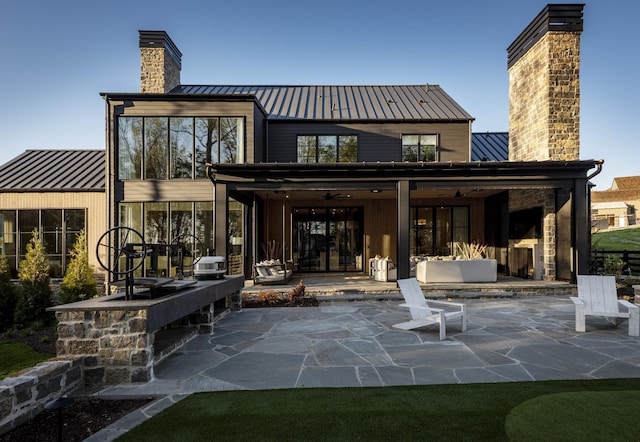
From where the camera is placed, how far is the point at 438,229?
47.6 ft

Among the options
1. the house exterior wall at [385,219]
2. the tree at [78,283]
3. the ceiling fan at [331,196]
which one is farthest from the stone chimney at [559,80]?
the tree at [78,283]

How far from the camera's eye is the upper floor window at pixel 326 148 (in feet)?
43.7

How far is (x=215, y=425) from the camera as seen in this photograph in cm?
294

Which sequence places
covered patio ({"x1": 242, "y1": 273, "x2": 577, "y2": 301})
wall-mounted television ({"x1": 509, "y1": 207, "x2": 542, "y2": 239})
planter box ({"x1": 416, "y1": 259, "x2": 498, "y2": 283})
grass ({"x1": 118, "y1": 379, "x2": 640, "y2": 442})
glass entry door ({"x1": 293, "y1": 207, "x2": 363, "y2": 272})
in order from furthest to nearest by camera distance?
1. glass entry door ({"x1": 293, "y1": 207, "x2": 363, "y2": 272})
2. wall-mounted television ({"x1": 509, "y1": 207, "x2": 542, "y2": 239})
3. planter box ({"x1": 416, "y1": 259, "x2": 498, "y2": 283})
4. covered patio ({"x1": 242, "y1": 273, "x2": 577, "y2": 301})
5. grass ({"x1": 118, "y1": 379, "x2": 640, "y2": 442})

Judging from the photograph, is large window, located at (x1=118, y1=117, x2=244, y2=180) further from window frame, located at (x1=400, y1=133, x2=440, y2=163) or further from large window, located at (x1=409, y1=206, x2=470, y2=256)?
large window, located at (x1=409, y1=206, x2=470, y2=256)

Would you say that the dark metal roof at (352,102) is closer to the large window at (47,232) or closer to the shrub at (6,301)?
the large window at (47,232)

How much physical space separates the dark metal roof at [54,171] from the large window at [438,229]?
11236 millimetres

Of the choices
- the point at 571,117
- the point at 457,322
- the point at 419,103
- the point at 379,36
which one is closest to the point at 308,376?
the point at 457,322

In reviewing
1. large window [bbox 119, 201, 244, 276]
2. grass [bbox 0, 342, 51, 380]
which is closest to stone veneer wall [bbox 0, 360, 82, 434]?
grass [bbox 0, 342, 51, 380]

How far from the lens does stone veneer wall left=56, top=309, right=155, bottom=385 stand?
12.7 feet

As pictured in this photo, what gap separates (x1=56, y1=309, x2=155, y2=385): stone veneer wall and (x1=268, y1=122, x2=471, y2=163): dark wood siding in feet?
32.4

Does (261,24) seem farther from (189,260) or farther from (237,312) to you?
(237,312)

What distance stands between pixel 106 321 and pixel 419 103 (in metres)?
13.8

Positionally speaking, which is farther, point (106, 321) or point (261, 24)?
point (261, 24)
